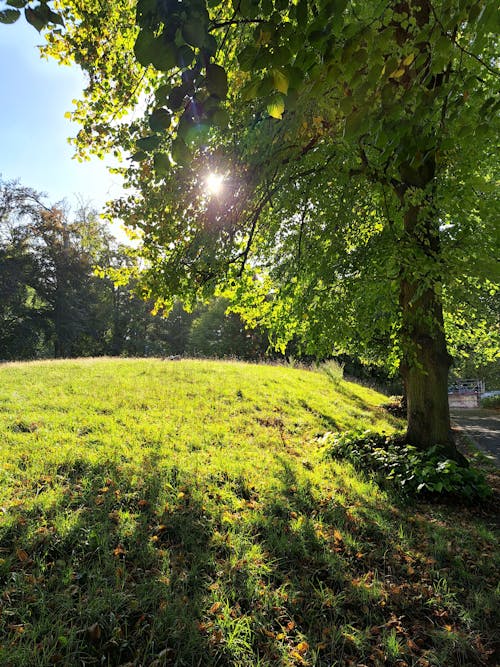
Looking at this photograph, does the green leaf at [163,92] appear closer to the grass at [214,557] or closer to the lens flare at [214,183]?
the grass at [214,557]

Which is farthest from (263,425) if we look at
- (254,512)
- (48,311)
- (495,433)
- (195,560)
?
(48,311)

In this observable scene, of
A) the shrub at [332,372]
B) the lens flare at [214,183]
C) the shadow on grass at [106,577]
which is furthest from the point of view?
the shrub at [332,372]

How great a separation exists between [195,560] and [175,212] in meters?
4.23

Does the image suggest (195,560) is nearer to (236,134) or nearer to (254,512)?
(254,512)

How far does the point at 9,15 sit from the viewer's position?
49.3 inches

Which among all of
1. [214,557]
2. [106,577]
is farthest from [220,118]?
[214,557]

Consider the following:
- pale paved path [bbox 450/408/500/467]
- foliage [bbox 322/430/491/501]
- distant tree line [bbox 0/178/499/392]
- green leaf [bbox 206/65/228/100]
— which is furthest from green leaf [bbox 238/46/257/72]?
distant tree line [bbox 0/178/499/392]

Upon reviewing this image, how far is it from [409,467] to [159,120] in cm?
573

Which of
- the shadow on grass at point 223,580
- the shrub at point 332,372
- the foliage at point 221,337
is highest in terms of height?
the foliage at point 221,337

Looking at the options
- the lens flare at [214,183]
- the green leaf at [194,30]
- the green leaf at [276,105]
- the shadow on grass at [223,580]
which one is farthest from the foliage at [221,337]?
the green leaf at [194,30]

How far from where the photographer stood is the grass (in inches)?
95.7

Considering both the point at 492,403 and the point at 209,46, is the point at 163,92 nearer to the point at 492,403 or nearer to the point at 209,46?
Result: the point at 209,46

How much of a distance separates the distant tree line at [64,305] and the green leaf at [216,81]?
25.3 m

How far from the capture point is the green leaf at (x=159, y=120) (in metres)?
1.28
